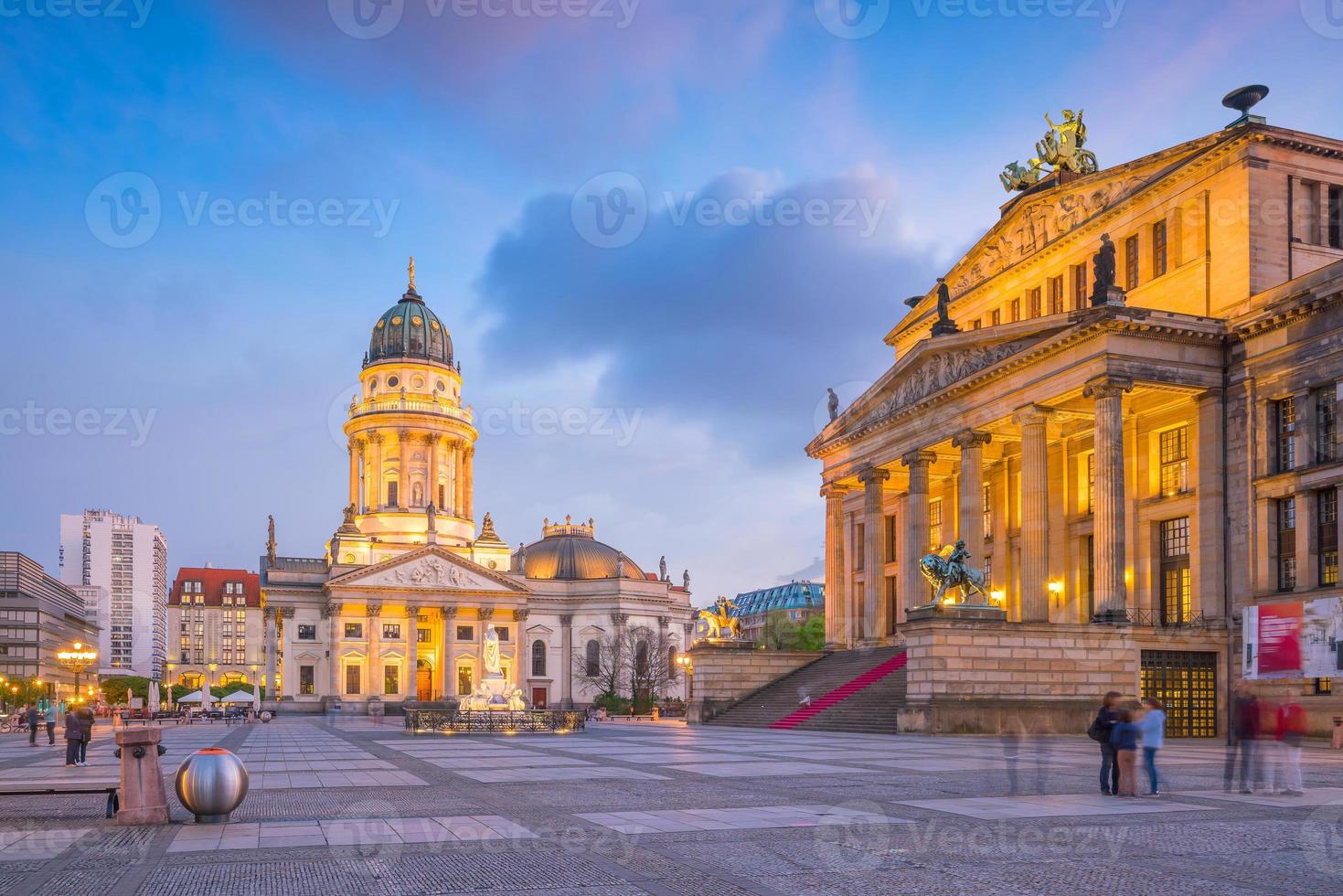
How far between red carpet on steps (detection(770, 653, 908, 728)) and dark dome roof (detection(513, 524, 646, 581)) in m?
86.5

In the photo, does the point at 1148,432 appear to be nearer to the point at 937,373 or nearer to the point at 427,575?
the point at 937,373

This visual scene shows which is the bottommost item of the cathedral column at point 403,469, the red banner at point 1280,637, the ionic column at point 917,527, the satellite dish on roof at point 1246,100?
the red banner at point 1280,637

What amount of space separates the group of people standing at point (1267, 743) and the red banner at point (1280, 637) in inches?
826

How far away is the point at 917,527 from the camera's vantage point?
54312 mm

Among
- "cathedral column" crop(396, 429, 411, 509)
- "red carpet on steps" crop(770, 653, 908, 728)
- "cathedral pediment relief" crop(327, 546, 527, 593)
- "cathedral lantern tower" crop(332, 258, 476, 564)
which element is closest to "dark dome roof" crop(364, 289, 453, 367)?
"cathedral lantern tower" crop(332, 258, 476, 564)

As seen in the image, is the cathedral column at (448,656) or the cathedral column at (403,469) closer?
the cathedral column at (448,656)

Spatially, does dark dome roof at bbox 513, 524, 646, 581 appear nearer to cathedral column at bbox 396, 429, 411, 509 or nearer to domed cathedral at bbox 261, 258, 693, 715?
domed cathedral at bbox 261, 258, 693, 715

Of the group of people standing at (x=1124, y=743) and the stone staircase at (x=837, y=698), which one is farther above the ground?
the group of people standing at (x=1124, y=743)

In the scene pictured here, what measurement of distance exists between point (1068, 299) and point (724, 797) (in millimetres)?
38630

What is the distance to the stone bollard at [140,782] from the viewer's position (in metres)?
15.6

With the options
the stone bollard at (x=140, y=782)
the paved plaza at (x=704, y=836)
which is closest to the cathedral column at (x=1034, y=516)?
the paved plaza at (x=704, y=836)

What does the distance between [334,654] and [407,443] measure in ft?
77.8

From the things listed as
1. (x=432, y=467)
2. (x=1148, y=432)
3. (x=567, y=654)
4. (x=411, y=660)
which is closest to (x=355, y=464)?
(x=432, y=467)

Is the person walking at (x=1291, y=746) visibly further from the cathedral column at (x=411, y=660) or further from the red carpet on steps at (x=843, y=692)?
the cathedral column at (x=411, y=660)
